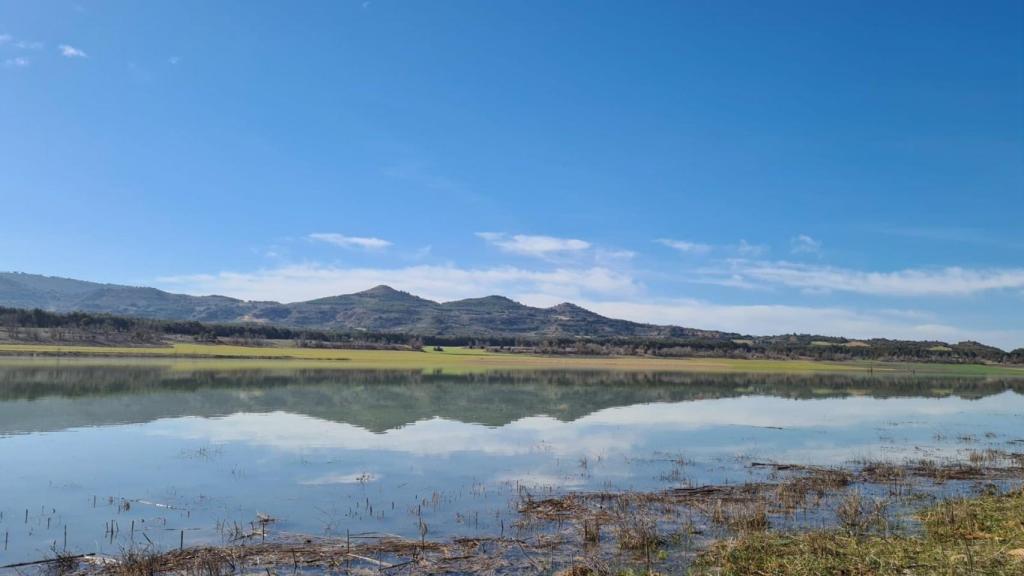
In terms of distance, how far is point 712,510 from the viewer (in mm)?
13969

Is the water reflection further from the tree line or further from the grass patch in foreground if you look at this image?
the tree line

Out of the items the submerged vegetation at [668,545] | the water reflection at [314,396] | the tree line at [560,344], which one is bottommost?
the water reflection at [314,396]

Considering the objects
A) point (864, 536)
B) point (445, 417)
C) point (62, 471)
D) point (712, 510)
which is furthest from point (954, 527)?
point (445, 417)

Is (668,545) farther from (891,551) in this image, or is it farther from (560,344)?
(560,344)

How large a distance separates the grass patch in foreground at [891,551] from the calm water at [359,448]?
4545mm

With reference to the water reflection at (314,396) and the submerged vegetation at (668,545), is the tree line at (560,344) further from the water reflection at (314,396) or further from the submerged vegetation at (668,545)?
the submerged vegetation at (668,545)

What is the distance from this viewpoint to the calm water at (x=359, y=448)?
13.2 metres

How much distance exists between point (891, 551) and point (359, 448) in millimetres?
15911

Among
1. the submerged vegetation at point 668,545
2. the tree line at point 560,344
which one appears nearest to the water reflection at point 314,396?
the submerged vegetation at point 668,545

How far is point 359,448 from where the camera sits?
2198cm

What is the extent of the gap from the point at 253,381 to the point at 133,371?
1289cm

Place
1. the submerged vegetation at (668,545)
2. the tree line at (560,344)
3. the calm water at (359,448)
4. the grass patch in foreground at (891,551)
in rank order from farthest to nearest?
the tree line at (560,344) < the calm water at (359,448) < the submerged vegetation at (668,545) < the grass patch in foreground at (891,551)

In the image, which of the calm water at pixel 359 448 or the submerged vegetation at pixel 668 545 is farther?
the calm water at pixel 359 448

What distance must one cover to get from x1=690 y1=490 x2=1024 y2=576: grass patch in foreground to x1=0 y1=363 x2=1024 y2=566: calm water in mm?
4545
